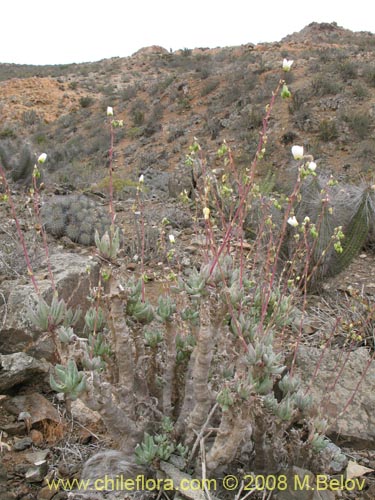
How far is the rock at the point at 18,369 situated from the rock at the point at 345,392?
1.59m

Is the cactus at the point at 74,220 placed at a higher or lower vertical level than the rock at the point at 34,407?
higher

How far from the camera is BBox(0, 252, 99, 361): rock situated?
2.73m

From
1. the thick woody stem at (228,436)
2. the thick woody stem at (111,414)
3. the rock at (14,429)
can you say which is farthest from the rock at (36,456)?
the thick woody stem at (228,436)

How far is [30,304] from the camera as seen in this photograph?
8.95ft

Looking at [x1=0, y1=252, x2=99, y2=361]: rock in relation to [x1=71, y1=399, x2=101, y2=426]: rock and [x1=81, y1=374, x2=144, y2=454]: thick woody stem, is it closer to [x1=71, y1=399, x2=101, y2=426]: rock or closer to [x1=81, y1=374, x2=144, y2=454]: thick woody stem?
[x1=71, y1=399, x2=101, y2=426]: rock

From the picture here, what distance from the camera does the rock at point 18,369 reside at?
2.44 meters

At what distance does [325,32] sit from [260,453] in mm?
35082

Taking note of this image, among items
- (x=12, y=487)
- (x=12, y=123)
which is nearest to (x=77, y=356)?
(x=12, y=487)

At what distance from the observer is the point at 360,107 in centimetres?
1159

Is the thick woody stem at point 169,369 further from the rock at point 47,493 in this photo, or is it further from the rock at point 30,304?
the rock at point 30,304

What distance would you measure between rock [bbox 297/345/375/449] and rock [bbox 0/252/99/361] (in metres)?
1.50

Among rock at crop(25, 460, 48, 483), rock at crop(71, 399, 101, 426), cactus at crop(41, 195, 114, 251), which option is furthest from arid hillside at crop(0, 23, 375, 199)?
rock at crop(25, 460, 48, 483)

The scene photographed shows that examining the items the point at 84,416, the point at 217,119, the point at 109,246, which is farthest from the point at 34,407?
the point at 217,119

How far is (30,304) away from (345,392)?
2.05 metres
